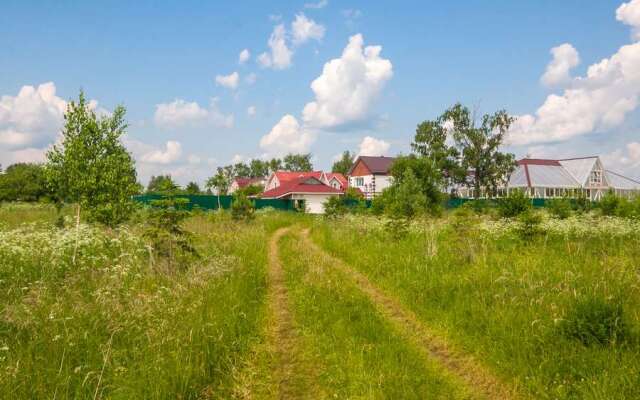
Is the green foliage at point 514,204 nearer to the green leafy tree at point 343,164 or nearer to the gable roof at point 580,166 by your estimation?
the gable roof at point 580,166

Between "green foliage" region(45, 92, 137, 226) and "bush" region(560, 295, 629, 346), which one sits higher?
"green foliage" region(45, 92, 137, 226)

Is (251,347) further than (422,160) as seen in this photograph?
No

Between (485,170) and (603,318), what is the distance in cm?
4974

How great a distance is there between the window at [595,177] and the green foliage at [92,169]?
7126 centimetres

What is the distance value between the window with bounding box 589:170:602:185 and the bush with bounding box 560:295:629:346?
234 feet

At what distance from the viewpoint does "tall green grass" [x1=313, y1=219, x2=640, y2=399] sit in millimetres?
3668

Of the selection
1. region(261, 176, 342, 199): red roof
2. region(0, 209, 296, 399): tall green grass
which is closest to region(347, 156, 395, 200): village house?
region(261, 176, 342, 199): red roof

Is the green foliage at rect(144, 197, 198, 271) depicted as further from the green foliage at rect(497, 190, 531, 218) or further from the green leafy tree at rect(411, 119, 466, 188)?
the green leafy tree at rect(411, 119, 466, 188)

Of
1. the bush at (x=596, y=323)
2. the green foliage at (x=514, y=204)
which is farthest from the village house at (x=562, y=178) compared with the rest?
the bush at (x=596, y=323)

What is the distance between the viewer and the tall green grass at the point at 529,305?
Answer: 12.0 feet

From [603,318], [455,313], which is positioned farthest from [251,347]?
[603,318]

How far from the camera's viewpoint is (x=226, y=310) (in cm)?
542

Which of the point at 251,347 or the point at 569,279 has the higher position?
the point at 569,279

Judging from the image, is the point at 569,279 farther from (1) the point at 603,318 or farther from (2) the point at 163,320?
(2) the point at 163,320
